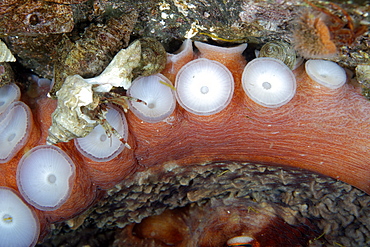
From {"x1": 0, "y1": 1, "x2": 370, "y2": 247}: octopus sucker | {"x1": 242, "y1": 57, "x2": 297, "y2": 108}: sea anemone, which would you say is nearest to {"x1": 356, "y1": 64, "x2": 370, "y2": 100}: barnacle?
{"x1": 0, "y1": 1, "x2": 370, "y2": 247}: octopus sucker

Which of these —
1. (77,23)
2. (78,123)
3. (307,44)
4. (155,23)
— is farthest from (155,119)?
(307,44)

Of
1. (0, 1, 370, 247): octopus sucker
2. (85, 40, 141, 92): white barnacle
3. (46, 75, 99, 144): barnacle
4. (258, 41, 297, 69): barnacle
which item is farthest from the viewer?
(258, 41, 297, 69): barnacle

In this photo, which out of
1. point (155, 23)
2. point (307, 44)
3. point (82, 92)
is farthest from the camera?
point (155, 23)

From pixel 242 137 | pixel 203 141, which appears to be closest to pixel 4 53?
pixel 203 141

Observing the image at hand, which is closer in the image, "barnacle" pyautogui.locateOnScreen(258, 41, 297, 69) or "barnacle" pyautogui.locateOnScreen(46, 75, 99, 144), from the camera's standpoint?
"barnacle" pyautogui.locateOnScreen(46, 75, 99, 144)

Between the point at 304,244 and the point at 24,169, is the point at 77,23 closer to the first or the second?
the point at 24,169

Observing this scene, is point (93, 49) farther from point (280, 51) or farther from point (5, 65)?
point (280, 51)

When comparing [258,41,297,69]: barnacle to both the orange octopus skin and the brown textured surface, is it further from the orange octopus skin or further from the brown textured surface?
the brown textured surface

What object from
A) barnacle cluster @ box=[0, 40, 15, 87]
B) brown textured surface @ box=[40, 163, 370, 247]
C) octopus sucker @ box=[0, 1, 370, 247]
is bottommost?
brown textured surface @ box=[40, 163, 370, 247]
